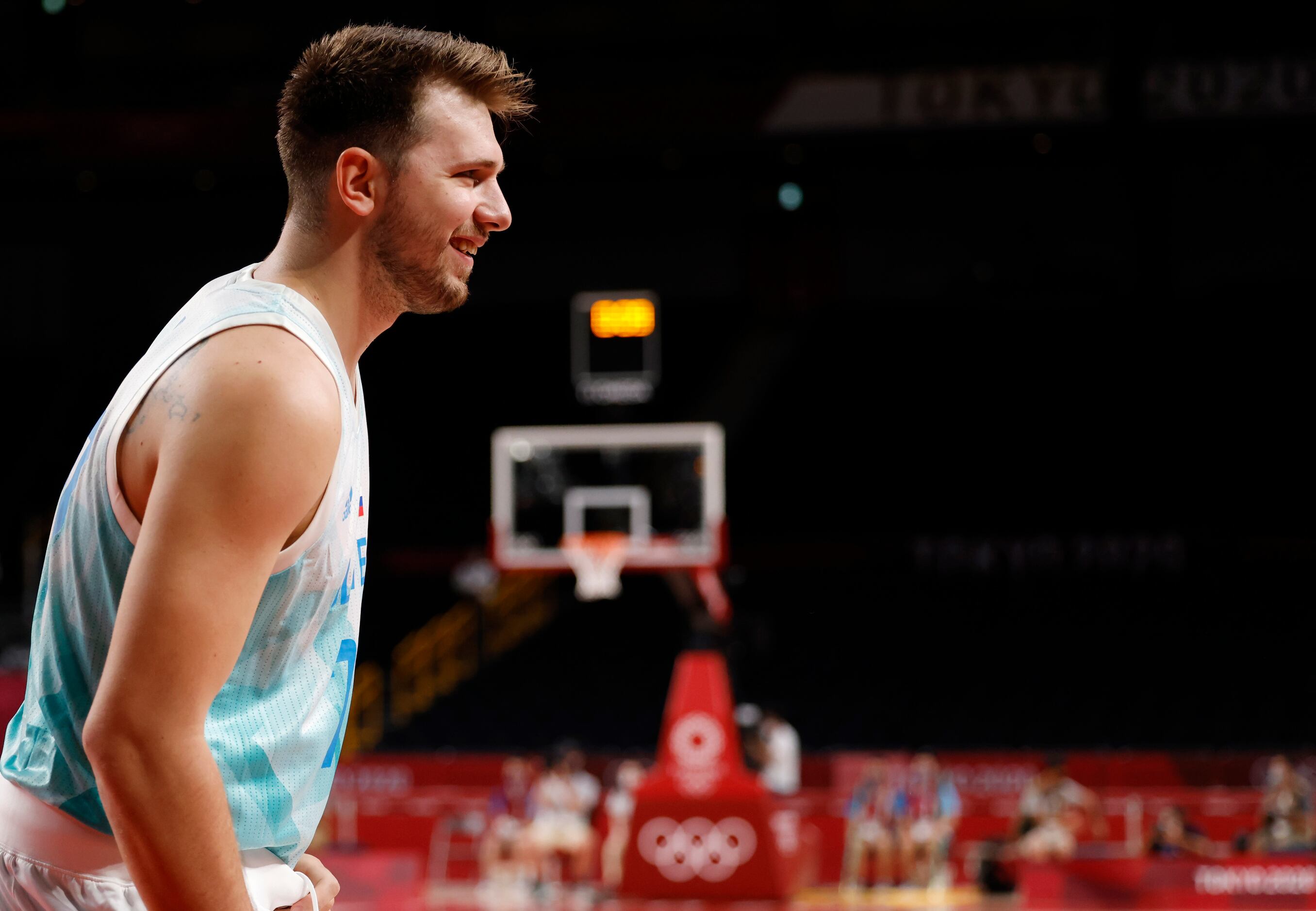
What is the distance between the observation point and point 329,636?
153cm

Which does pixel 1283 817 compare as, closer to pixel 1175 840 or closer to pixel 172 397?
pixel 1175 840

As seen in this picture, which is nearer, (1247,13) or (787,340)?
(1247,13)

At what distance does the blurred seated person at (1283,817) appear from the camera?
38.1 feet

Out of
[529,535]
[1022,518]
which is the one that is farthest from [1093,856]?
[1022,518]

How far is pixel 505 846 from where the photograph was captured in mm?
13523

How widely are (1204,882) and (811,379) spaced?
991 cm

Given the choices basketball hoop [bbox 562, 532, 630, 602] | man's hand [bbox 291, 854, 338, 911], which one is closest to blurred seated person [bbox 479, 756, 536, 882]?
basketball hoop [bbox 562, 532, 630, 602]

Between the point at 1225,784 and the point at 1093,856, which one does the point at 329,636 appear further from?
the point at 1225,784

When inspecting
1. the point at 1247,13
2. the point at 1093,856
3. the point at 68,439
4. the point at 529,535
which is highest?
the point at 1247,13

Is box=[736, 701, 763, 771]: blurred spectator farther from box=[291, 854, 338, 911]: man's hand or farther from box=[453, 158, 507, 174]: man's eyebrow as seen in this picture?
box=[453, 158, 507, 174]: man's eyebrow

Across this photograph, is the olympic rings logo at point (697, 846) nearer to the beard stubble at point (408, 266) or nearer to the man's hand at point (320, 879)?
the man's hand at point (320, 879)

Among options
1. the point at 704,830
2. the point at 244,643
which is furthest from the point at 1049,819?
the point at 244,643

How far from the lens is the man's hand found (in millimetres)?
1622

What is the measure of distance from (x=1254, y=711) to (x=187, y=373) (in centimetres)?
1953
